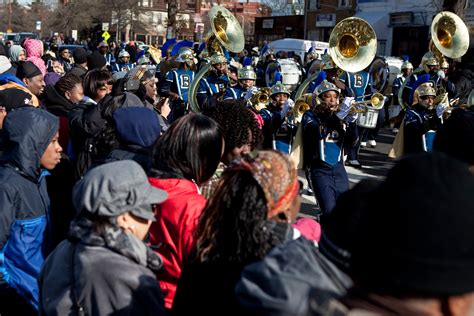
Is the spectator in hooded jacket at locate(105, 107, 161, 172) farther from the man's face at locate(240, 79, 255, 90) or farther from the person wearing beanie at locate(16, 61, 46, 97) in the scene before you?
the man's face at locate(240, 79, 255, 90)

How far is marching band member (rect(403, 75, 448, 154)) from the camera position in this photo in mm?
6977

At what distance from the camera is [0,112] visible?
4.91 meters

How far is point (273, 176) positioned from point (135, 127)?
1.58 meters

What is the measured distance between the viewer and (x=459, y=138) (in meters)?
2.84

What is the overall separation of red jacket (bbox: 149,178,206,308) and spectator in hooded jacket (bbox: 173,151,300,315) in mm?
344

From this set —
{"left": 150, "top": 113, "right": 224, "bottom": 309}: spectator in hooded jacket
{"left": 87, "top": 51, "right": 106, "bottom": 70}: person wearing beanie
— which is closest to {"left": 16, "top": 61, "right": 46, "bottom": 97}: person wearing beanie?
{"left": 87, "top": 51, "right": 106, "bottom": 70}: person wearing beanie

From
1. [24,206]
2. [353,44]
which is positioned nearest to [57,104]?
[24,206]

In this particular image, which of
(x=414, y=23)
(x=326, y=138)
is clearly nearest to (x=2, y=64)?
(x=326, y=138)

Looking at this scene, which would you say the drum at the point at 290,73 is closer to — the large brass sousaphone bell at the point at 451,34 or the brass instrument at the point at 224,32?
the brass instrument at the point at 224,32

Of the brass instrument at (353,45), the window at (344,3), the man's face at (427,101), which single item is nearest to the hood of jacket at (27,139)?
the man's face at (427,101)

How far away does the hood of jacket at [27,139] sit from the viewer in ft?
10.9

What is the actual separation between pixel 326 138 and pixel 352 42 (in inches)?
184

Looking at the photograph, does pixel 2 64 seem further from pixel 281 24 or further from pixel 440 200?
pixel 281 24

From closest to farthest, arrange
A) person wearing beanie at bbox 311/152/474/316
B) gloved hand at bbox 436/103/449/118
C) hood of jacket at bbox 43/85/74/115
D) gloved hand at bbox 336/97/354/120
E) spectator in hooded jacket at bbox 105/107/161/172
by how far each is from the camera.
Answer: person wearing beanie at bbox 311/152/474/316 → spectator in hooded jacket at bbox 105/107/161/172 → hood of jacket at bbox 43/85/74/115 → gloved hand at bbox 336/97/354/120 → gloved hand at bbox 436/103/449/118
